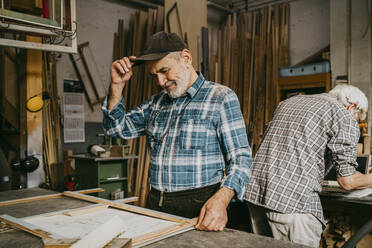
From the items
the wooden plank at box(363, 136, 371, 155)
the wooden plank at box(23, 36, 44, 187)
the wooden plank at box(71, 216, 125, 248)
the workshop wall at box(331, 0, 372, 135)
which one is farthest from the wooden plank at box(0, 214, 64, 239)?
the workshop wall at box(331, 0, 372, 135)

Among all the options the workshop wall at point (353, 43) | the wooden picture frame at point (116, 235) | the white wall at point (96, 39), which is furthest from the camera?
the white wall at point (96, 39)

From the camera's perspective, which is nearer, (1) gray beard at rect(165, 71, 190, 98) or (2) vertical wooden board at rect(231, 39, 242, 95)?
(1) gray beard at rect(165, 71, 190, 98)

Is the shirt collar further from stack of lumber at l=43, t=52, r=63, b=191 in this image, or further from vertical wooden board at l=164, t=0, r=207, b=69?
vertical wooden board at l=164, t=0, r=207, b=69

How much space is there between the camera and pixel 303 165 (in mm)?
1809

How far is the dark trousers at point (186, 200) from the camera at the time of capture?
1554 mm

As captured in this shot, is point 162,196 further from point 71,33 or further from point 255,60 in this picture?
point 255,60

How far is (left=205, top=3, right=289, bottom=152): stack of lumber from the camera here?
17.2 feet

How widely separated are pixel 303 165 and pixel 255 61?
3.86 metres

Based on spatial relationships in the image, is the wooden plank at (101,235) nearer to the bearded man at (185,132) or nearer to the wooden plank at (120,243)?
the wooden plank at (120,243)

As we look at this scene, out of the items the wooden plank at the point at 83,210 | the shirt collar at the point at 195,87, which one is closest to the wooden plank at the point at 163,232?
the wooden plank at the point at 83,210

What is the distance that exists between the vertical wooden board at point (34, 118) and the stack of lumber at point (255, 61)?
3079mm

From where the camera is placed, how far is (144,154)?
5.01 m

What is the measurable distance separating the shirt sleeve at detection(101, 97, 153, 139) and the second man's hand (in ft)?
0.10

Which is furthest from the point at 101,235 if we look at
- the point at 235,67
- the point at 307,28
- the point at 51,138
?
the point at 307,28
